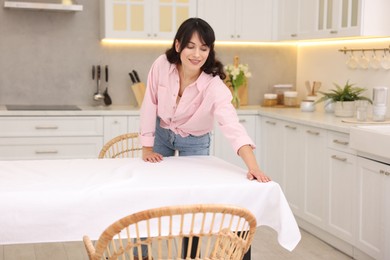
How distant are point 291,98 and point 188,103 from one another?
9.29 feet

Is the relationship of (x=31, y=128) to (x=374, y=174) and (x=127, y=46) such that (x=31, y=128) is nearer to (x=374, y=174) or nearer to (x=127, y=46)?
(x=127, y=46)

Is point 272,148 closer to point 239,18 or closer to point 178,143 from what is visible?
point 239,18

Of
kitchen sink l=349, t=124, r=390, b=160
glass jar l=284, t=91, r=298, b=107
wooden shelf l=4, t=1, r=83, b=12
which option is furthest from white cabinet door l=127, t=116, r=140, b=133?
kitchen sink l=349, t=124, r=390, b=160

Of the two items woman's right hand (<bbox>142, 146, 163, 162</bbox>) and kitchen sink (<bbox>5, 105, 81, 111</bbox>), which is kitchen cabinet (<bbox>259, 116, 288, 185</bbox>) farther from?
woman's right hand (<bbox>142, 146, 163, 162</bbox>)

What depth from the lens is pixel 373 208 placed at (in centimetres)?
380

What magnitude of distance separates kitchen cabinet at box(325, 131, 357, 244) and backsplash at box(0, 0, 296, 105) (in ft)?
6.87

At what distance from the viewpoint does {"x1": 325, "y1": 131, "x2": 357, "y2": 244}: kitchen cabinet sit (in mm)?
4051

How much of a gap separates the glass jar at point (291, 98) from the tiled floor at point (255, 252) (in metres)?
1.59

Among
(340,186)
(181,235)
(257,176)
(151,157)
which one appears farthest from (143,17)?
(181,235)

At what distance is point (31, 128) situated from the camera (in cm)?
504

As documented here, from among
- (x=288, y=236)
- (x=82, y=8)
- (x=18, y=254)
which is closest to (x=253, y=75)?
(x=82, y=8)

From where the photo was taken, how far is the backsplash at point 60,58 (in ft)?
18.0

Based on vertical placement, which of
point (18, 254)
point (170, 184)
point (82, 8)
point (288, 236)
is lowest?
point (18, 254)

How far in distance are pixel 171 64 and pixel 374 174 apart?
1.45m
